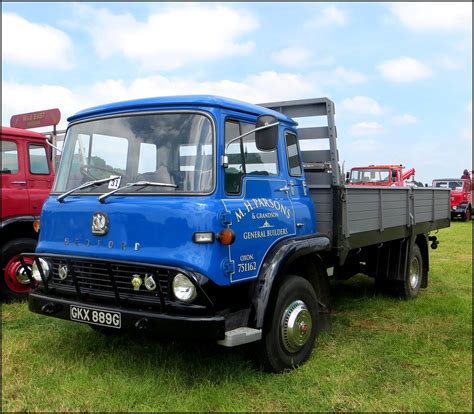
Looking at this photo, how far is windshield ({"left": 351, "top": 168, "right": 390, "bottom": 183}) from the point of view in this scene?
752 inches

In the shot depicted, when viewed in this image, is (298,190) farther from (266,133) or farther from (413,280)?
(413,280)

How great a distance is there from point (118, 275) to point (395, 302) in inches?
172

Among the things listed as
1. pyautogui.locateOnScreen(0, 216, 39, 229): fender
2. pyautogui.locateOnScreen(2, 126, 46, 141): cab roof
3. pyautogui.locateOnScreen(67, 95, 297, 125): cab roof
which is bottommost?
pyautogui.locateOnScreen(0, 216, 39, 229): fender

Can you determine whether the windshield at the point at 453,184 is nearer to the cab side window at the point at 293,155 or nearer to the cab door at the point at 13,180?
the cab side window at the point at 293,155

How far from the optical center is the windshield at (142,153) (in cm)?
367

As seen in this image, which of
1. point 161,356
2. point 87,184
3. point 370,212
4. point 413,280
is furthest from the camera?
point 413,280

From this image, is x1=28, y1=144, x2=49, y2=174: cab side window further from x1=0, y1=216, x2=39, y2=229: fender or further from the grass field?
the grass field

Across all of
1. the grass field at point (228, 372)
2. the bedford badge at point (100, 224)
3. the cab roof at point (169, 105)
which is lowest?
the grass field at point (228, 372)

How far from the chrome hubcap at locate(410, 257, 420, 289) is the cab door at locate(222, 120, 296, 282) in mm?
3335

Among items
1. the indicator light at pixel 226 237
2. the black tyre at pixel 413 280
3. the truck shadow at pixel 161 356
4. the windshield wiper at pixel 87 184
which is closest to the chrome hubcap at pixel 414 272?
the black tyre at pixel 413 280

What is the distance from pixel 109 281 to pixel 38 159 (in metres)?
3.76

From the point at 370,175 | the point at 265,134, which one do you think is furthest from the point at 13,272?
the point at 370,175

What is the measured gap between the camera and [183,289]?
344 centimetres

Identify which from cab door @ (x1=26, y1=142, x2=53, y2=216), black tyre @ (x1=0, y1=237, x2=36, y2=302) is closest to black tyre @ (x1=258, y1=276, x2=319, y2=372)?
black tyre @ (x1=0, y1=237, x2=36, y2=302)
